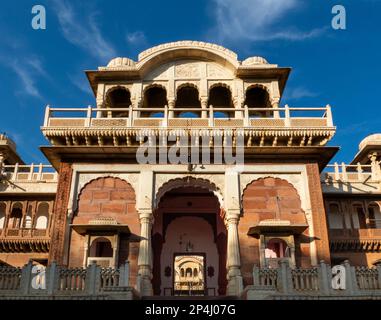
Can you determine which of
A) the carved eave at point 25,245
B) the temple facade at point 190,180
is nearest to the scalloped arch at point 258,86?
the temple facade at point 190,180

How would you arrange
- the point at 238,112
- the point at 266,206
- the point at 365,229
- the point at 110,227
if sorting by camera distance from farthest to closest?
the point at 365,229 < the point at 238,112 < the point at 266,206 < the point at 110,227

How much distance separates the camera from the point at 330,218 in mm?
19953

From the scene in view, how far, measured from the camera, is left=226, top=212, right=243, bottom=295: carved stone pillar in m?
13.3

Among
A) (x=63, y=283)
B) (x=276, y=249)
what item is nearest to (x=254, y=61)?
(x=276, y=249)

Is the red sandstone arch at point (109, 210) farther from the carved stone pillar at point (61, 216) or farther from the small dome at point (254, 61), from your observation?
the small dome at point (254, 61)

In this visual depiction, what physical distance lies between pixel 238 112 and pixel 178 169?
3.81 meters

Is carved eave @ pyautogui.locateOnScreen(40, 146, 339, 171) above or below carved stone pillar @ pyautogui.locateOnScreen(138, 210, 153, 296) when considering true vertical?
above

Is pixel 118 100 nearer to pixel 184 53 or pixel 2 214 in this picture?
pixel 184 53

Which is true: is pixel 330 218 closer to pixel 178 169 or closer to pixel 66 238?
pixel 178 169

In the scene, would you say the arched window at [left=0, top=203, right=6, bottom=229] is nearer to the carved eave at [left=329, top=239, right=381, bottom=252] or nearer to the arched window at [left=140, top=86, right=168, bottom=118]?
the arched window at [left=140, top=86, right=168, bottom=118]

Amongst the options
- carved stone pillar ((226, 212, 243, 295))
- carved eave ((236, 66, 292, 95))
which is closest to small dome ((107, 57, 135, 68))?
carved eave ((236, 66, 292, 95))

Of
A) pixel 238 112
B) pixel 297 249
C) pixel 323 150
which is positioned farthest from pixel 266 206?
pixel 238 112

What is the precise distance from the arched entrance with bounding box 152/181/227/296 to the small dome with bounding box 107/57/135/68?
18.3ft

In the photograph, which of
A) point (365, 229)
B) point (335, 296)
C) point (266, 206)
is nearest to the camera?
point (335, 296)
